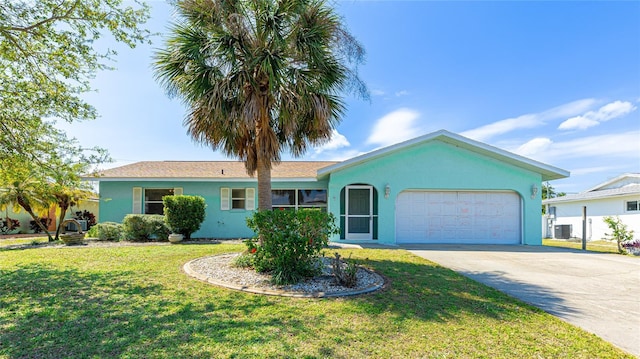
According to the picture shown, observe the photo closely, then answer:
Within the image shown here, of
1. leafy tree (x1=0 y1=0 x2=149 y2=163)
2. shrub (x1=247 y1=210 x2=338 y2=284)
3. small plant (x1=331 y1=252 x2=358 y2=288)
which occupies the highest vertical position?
leafy tree (x1=0 y1=0 x2=149 y2=163)

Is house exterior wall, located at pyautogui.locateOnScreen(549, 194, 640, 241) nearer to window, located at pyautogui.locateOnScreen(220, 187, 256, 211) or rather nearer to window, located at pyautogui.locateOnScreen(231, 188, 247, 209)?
window, located at pyautogui.locateOnScreen(220, 187, 256, 211)

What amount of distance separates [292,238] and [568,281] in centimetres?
649

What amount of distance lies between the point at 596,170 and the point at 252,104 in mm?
40421

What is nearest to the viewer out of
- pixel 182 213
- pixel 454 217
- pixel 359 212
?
pixel 182 213

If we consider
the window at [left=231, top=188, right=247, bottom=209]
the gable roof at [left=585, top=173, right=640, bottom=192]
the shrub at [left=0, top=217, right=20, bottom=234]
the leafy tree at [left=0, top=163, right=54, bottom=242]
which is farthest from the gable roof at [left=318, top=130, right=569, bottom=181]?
the shrub at [left=0, top=217, right=20, bottom=234]

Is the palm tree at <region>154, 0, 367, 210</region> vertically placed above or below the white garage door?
above

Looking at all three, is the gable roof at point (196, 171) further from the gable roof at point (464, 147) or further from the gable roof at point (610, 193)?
the gable roof at point (610, 193)

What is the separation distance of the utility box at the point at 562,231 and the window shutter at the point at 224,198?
23.7 m

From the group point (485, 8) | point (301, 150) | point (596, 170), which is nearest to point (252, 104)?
point (301, 150)

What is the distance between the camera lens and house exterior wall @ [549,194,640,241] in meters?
18.0

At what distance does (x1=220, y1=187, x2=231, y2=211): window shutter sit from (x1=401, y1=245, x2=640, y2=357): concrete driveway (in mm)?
9045

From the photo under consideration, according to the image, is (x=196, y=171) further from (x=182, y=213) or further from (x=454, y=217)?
(x=454, y=217)

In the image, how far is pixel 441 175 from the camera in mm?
13750

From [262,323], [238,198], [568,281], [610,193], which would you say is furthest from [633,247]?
[238,198]
